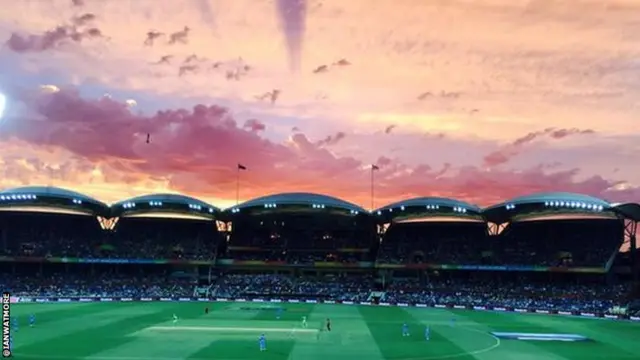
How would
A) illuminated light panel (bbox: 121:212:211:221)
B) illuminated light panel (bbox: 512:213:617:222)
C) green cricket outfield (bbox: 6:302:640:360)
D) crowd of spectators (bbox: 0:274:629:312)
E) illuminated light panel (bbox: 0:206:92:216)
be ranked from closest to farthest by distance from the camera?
green cricket outfield (bbox: 6:302:640:360) → crowd of spectators (bbox: 0:274:629:312) → illuminated light panel (bbox: 512:213:617:222) → illuminated light panel (bbox: 0:206:92:216) → illuminated light panel (bbox: 121:212:211:221)

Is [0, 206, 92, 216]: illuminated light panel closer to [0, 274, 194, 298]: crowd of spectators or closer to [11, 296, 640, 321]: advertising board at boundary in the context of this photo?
[0, 274, 194, 298]: crowd of spectators

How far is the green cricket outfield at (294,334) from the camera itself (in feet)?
164

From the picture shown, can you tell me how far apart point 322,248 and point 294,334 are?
6974 centimetres

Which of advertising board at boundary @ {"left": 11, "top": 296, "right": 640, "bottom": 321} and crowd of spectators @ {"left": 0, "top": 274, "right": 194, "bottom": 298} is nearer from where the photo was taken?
advertising board at boundary @ {"left": 11, "top": 296, "right": 640, "bottom": 321}

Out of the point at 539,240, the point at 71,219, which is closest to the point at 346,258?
the point at 539,240

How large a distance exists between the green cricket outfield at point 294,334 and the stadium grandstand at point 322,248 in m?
21.3

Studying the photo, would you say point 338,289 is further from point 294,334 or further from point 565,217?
point 294,334

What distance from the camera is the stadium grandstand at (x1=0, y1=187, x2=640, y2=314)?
355 ft

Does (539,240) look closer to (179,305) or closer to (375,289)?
(375,289)

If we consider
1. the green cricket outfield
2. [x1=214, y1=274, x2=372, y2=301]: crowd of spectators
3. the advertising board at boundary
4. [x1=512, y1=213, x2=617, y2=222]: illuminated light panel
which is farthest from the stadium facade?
the green cricket outfield

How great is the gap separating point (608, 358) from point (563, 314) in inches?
1578

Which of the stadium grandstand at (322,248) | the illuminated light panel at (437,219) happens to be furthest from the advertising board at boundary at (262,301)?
the illuminated light panel at (437,219)

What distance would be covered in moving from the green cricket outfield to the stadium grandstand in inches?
839

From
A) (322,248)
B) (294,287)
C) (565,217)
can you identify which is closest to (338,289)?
(294,287)
